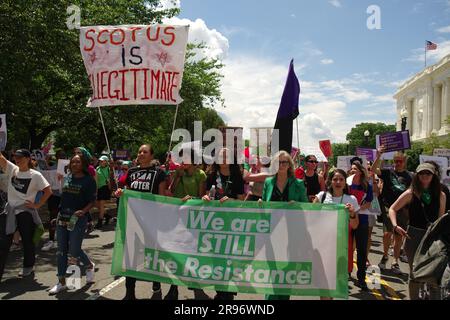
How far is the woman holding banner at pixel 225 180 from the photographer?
213 inches

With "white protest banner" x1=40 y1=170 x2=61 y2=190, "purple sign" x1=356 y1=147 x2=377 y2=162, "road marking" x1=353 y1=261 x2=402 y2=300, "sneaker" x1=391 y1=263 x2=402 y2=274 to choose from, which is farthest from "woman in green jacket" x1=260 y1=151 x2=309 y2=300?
"purple sign" x1=356 y1=147 x2=377 y2=162

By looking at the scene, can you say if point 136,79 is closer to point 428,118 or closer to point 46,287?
point 46,287

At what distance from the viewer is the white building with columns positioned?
72.6 m

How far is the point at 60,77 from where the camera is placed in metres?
17.5

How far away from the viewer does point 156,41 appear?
5.77m

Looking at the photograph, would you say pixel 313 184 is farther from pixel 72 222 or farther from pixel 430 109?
pixel 430 109

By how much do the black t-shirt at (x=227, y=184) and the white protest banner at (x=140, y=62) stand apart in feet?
4.07

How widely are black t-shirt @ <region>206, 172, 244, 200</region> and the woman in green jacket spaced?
72cm

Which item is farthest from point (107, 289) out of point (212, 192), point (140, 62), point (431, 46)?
point (431, 46)

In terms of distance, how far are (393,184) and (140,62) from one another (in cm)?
502

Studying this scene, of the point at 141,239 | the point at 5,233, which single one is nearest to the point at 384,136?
the point at 141,239

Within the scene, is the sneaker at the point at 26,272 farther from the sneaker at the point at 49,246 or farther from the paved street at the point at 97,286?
the sneaker at the point at 49,246

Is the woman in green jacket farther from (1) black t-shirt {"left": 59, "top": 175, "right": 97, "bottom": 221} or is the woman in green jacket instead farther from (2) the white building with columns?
(2) the white building with columns
